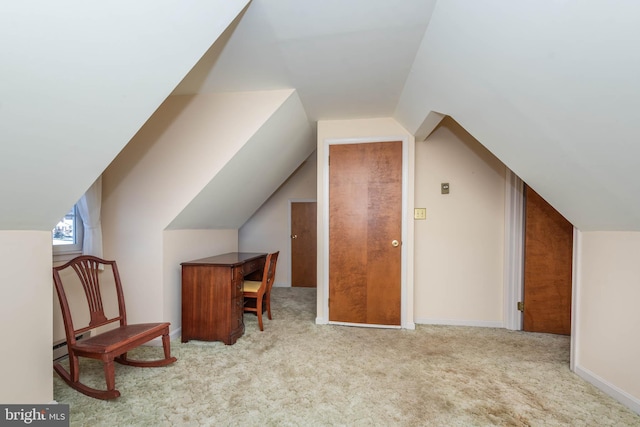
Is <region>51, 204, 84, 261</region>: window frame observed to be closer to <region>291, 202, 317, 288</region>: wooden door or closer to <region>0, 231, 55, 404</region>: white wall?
<region>0, 231, 55, 404</region>: white wall

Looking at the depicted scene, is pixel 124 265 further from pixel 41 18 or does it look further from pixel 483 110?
pixel 483 110

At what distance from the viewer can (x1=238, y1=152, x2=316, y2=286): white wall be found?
5.12 meters

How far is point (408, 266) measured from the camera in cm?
316

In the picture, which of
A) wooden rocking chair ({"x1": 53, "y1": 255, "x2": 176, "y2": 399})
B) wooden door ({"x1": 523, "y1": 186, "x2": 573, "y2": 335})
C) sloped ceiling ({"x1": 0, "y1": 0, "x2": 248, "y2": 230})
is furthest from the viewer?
wooden door ({"x1": 523, "y1": 186, "x2": 573, "y2": 335})

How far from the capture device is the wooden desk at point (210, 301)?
8.70 ft

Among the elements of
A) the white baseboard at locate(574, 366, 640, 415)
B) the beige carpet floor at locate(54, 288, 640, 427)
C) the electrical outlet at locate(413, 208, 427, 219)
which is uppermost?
the electrical outlet at locate(413, 208, 427, 219)

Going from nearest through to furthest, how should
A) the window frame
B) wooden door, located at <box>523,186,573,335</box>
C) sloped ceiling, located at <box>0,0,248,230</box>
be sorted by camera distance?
sloped ceiling, located at <box>0,0,248,230</box> < the window frame < wooden door, located at <box>523,186,573,335</box>

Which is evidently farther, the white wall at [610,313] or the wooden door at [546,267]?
the wooden door at [546,267]

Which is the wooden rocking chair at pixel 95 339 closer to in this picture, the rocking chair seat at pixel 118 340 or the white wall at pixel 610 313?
the rocking chair seat at pixel 118 340

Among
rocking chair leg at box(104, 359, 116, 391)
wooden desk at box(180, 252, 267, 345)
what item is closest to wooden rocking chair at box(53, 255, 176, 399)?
rocking chair leg at box(104, 359, 116, 391)

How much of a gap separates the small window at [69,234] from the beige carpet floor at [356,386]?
0.95 m

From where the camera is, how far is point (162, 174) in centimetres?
273

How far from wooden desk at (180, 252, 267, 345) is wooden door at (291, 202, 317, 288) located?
2401mm

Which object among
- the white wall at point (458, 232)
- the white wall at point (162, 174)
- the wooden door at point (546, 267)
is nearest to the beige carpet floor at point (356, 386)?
the wooden door at point (546, 267)
